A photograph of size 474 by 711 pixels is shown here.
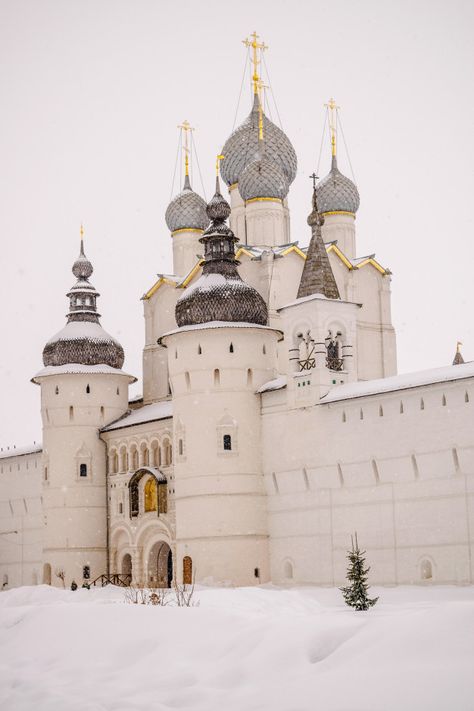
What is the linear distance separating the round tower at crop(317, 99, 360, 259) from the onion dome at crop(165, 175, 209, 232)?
3781 millimetres

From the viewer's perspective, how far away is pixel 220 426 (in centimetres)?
2744

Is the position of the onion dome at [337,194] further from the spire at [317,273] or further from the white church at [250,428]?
the spire at [317,273]

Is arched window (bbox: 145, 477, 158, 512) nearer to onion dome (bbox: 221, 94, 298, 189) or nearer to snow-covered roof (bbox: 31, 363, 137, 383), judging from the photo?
snow-covered roof (bbox: 31, 363, 137, 383)

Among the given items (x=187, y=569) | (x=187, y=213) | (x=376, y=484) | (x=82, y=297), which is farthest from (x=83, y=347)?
(x=376, y=484)

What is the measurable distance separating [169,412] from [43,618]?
16.9m

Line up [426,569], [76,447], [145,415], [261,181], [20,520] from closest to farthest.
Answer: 1. [426,569]
2. [145,415]
3. [76,447]
4. [261,181]
5. [20,520]

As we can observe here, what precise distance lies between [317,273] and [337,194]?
7673 mm

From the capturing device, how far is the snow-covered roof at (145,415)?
30828 millimetres

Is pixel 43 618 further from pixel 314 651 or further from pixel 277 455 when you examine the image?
pixel 277 455

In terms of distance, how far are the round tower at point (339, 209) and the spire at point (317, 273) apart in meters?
6.27

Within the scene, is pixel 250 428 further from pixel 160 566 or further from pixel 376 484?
pixel 160 566

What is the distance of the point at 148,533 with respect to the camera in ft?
101

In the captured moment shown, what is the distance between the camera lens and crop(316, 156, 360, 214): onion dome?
34.8m

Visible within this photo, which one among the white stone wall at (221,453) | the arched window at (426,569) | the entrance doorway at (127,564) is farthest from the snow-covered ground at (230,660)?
the entrance doorway at (127,564)
